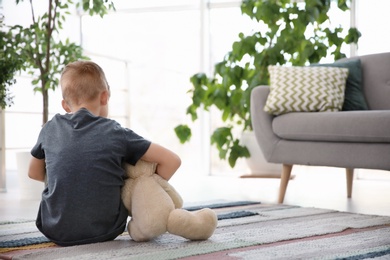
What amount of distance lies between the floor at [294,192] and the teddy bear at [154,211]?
86 cm

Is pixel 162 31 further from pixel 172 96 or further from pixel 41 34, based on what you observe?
pixel 41 34

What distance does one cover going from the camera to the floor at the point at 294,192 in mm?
3004

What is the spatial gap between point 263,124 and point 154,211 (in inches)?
58.0

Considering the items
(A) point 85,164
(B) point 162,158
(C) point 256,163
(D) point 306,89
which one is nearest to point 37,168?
(A) point 85,164

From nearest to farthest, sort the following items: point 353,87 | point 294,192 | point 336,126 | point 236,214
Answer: point 236,214, point 336,126, point 353,87, point 294,192

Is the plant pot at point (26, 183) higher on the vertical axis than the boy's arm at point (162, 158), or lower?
lower

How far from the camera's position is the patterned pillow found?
3.13 m

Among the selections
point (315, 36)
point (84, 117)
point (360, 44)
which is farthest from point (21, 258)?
point (360, 44)

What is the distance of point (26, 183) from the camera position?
3.41 metres

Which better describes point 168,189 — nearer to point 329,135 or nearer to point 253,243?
point 253,243

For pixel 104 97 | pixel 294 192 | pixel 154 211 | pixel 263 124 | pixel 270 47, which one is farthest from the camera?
pixel 270 47

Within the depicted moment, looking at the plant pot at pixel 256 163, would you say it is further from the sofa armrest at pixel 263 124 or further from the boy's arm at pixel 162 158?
the boy's arm at pixel 162 158

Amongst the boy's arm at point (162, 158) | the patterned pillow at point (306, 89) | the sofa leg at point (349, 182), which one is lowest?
the sofa leg at point (349, 182)

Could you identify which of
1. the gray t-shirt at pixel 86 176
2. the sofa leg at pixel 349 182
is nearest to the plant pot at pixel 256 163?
the sofa leg at pixel 349 182
